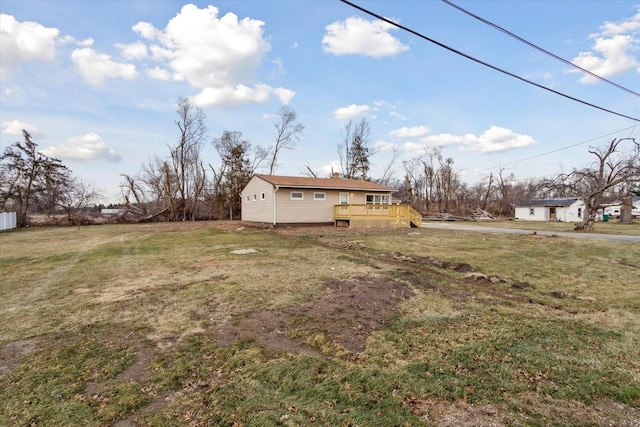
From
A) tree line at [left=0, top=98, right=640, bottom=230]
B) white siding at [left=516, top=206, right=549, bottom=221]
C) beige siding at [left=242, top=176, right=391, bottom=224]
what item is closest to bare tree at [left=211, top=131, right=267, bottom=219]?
tree line at [left=0, top=98, right=640, bottom=230]

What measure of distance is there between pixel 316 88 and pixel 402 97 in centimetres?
545

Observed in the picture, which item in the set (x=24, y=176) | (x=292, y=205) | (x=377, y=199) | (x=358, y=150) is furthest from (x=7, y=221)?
(x=358, y=150)

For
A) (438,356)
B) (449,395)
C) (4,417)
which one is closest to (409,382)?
(449,395)

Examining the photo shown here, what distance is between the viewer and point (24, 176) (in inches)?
1007

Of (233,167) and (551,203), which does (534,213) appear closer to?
(551,203)

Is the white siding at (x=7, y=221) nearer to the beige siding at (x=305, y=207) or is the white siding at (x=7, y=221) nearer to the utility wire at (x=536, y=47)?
the beige siding at (x=305, y=207)

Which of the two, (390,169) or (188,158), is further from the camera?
(390,169)

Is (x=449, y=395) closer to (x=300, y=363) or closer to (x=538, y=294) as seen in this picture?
(x=300, y=363)

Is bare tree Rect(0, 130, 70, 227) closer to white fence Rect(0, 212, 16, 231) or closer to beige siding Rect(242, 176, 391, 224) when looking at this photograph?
white fence Rect(0, 212, 16, 231)

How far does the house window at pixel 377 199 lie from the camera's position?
73.4ft

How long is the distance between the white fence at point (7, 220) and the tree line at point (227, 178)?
138cm

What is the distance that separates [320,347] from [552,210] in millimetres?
43919

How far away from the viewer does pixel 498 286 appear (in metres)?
6.30

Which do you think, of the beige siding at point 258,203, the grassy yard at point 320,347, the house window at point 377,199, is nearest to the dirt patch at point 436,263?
the grassy yard at point 320,347
